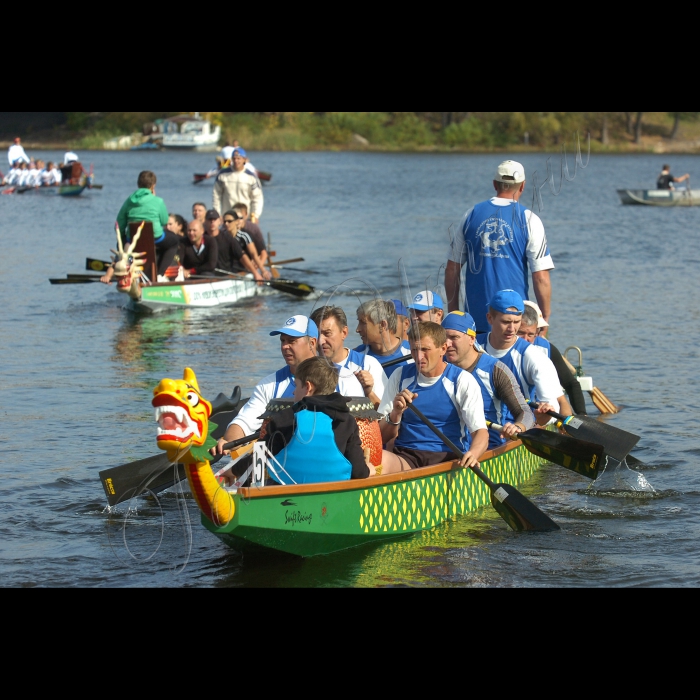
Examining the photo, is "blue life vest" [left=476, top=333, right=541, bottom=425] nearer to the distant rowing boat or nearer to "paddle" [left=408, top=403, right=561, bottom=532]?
"paddle" [left=408, top=403, right=561, bottom=532]

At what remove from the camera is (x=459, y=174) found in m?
49.0

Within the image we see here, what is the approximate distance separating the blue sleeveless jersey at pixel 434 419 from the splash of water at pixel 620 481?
6.04 feet

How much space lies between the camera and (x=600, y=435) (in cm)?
810

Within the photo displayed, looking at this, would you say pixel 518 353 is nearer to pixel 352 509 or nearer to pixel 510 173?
pixel 510 173

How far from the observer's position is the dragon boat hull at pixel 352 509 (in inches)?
239

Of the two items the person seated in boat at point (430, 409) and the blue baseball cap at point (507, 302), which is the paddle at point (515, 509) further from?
the blue baseball cap at point (507, 302)

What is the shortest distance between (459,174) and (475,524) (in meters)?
42.4

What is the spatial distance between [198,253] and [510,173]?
884cm

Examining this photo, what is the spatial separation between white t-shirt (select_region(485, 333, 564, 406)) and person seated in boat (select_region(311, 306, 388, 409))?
873 millimetres

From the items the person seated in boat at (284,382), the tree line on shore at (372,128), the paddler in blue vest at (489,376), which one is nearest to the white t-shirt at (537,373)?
the paddler in blue vest at (489,376)

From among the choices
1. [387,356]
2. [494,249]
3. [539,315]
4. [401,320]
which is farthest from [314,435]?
[539,315]

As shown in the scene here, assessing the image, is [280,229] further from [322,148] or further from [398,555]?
[322,148]

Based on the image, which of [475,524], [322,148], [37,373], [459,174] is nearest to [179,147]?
[322,148]
